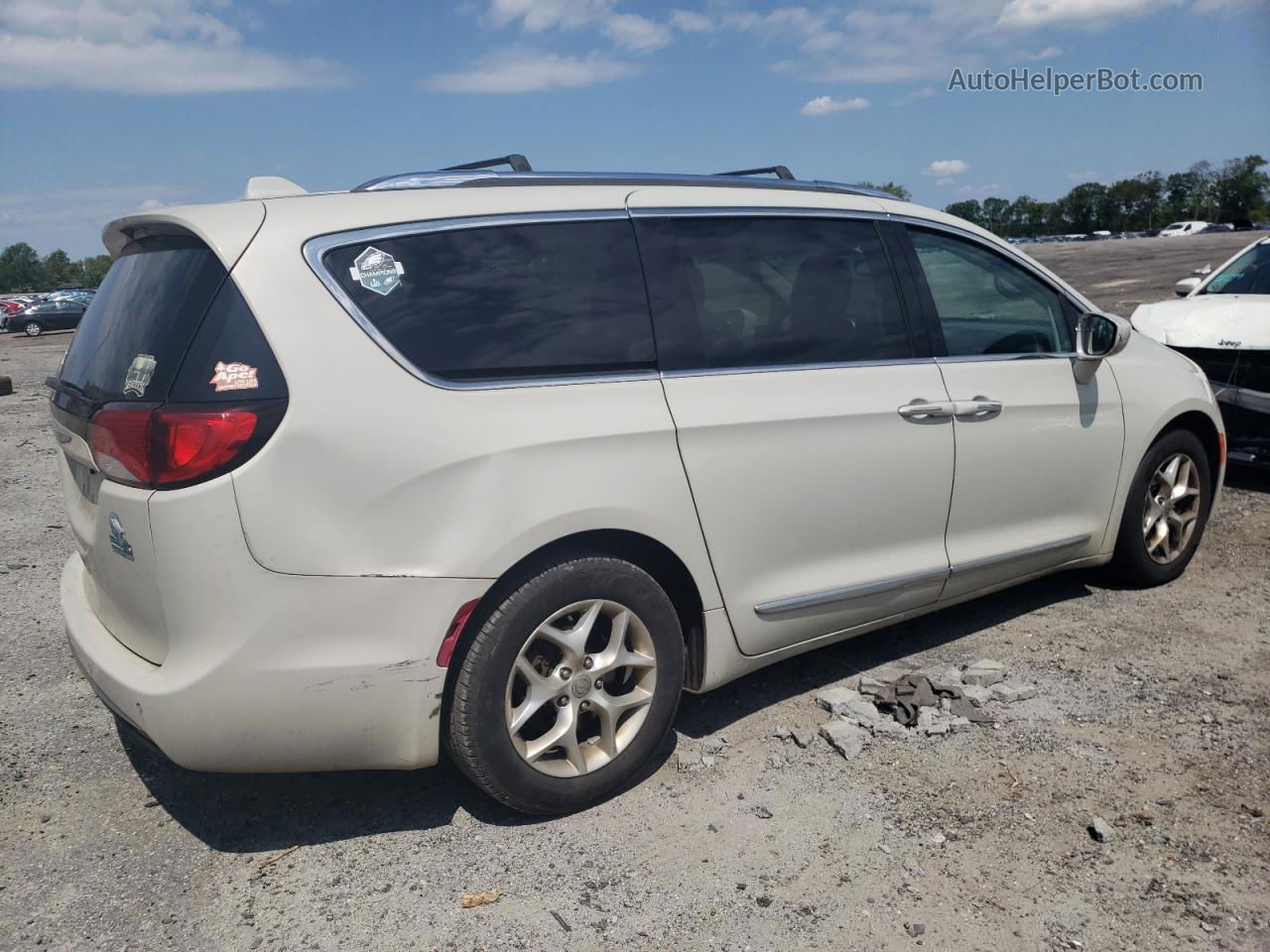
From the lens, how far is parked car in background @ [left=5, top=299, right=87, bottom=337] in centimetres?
3847

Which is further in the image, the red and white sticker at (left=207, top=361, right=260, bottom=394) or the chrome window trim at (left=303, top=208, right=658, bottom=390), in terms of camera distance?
the chrome window trim at (left=303, top=208, right=658, bottom=390)

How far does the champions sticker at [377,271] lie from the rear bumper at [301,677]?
808 mm

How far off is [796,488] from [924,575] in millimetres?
803

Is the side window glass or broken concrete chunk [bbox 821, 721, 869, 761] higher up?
the side window glass

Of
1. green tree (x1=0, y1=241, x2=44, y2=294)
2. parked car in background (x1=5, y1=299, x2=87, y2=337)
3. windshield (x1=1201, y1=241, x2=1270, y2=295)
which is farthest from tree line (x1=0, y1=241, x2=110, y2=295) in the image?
windshield (x1=1201, y1=241, x2=1270, y2=295)

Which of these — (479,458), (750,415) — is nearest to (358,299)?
(479,458)

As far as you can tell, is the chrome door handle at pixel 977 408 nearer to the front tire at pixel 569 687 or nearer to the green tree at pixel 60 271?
the front tire at pixel 569 687

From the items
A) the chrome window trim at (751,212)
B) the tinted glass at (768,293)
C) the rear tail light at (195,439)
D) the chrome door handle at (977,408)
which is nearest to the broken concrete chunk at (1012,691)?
the chrome door handle at (977,408)

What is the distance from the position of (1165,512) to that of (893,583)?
2.00 meters

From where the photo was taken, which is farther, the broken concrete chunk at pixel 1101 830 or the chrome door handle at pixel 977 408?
the chrome door handle at pixel 977 408

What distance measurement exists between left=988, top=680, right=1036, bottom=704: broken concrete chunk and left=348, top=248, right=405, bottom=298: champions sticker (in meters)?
2.71

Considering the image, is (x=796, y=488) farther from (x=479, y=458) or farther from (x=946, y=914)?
(x=946, y=914)

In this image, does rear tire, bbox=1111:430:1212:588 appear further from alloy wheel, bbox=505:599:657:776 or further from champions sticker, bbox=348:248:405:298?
champions sticker, bbox=348:248:405:298

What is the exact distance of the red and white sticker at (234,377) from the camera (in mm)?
2682
